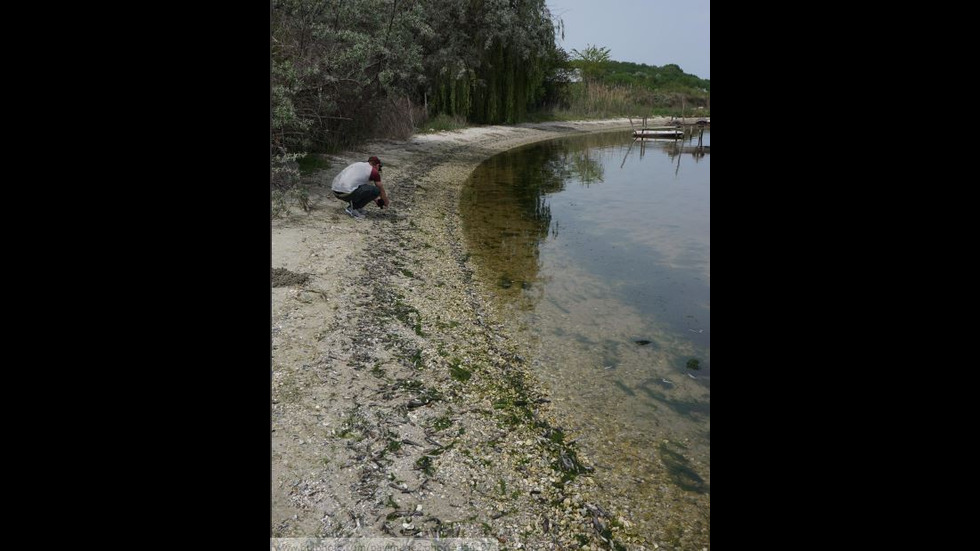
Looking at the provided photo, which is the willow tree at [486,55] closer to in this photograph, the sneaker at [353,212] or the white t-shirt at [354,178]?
the white t-shirt at [354,178]

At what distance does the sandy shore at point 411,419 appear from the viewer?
344 cm

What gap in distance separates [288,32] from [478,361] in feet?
23.6

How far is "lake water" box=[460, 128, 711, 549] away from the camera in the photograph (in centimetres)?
414

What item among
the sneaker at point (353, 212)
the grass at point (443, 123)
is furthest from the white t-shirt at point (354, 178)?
the grass at point (443, 123)

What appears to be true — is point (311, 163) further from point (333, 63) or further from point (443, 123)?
point (443, 123)

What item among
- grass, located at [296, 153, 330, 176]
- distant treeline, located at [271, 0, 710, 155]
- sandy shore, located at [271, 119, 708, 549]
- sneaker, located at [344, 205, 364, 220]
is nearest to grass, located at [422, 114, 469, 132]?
distant treeline, located at [271, 0, 710, 155]

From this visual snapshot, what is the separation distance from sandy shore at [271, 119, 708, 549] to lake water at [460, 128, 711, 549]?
0.68 ft

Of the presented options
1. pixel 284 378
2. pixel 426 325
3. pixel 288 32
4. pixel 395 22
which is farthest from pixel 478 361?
pixel 395 22

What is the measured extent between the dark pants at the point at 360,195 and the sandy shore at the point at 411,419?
1579mm

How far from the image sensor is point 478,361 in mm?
5551

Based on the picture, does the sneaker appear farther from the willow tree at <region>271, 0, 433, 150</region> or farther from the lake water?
the lake water
